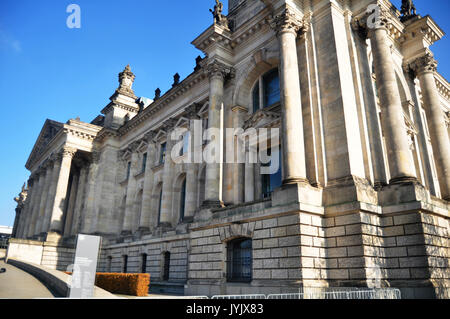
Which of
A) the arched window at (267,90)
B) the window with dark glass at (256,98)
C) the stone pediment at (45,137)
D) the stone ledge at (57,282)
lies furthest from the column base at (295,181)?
the stone pediment at (45,137)

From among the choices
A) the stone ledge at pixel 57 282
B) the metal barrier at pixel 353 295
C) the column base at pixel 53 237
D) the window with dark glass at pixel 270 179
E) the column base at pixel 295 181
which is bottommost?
the metal barrier at pixel 353 295

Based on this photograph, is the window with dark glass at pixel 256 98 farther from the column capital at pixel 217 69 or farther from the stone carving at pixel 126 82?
the stone carving at pixel 126 82

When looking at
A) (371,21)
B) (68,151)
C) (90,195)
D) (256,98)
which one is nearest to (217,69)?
(256,98)

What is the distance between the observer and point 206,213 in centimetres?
2098

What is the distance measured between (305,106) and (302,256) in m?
8.45

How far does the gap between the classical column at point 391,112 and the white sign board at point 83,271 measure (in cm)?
1367

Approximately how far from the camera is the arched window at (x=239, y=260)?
60.5ft

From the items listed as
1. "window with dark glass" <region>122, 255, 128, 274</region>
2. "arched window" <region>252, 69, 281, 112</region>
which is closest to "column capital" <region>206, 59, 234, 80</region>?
"arched window" <region>252, 69, 281, 112</region>

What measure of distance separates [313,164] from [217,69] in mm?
10442

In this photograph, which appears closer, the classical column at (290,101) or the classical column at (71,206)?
the classical column at (290,101)

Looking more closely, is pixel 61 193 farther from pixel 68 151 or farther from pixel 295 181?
pixel 295 181

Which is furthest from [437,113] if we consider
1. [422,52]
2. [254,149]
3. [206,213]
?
[206,213]

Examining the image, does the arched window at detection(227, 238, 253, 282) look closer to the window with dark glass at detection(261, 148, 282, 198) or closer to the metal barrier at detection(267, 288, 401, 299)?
the window with dark glass at detection(261, 148, 282, 198)

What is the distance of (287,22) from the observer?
1962 cm
